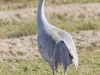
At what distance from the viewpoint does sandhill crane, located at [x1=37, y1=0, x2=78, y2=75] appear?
289 inches

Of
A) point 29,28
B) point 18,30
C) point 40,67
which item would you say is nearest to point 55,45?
point 40,67

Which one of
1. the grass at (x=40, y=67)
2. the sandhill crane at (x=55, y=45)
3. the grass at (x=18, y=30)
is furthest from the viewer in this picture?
the grass at (x=18, y=30)

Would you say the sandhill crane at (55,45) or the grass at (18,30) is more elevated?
the sandhill crane at (55,45)

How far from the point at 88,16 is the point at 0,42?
774 centimetres

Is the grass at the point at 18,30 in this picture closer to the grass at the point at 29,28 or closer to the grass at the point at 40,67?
the grass at the point at 29,28

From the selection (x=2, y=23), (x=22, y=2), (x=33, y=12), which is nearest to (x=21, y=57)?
(x=2, y=23)

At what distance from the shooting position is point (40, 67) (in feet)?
31.9

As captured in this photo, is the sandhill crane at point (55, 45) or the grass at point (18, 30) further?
the grass at point (18, 30)

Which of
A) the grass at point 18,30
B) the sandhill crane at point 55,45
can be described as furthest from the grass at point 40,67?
the grass at point 18,30

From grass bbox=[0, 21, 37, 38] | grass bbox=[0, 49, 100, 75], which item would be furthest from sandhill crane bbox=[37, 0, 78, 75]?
grass bbox=[0, 21, 37, 38]

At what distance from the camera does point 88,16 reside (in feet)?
60.7

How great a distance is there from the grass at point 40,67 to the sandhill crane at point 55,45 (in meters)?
1.31

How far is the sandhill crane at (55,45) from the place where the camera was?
735cm

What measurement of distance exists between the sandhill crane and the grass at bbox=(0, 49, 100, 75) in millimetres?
1306
